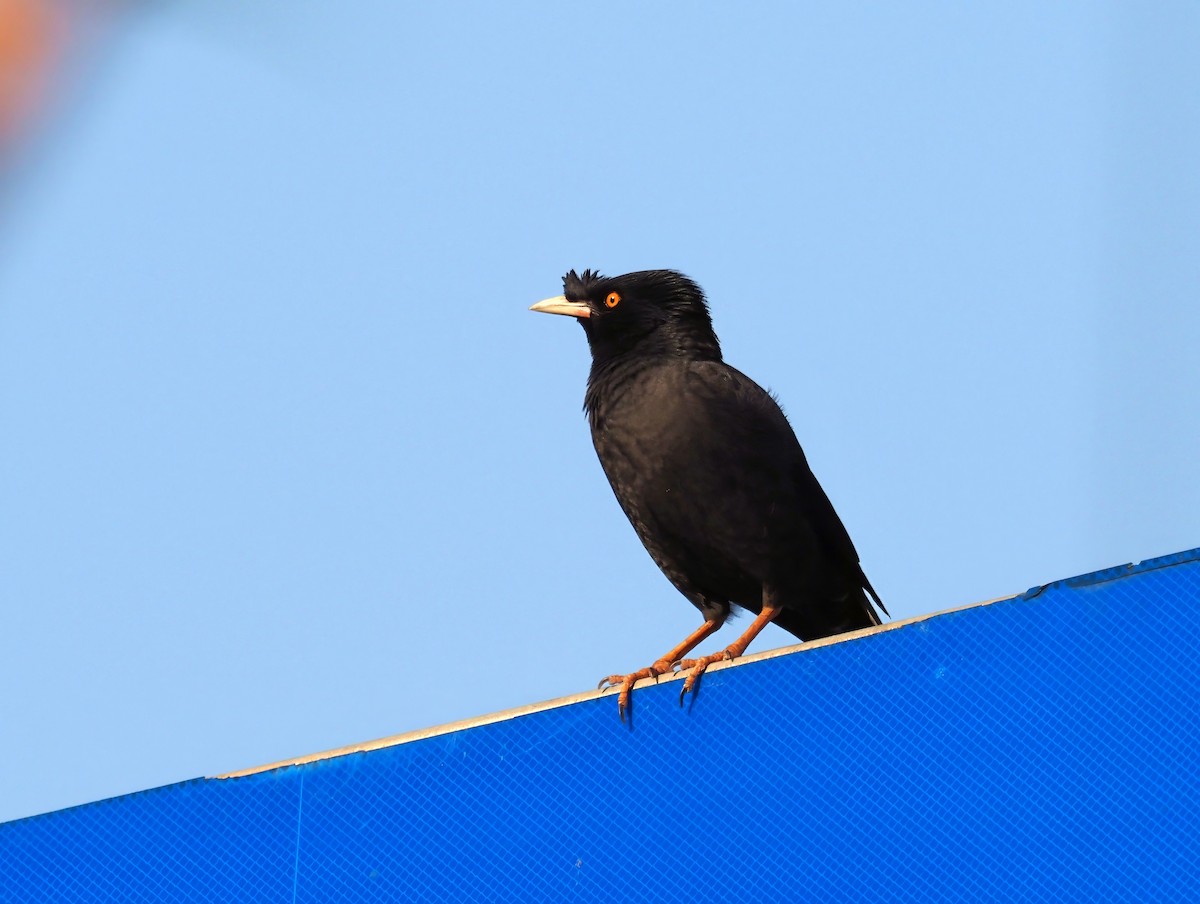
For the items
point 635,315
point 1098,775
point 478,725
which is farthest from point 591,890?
point 635,315

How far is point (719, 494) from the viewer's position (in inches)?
169

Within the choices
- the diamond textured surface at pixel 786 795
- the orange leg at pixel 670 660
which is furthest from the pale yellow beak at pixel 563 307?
the diamond textured surface at pixel 786 795

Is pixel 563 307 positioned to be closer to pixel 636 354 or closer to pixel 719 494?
pixel 636 354

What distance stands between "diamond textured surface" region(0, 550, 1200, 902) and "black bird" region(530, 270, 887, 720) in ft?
4.33

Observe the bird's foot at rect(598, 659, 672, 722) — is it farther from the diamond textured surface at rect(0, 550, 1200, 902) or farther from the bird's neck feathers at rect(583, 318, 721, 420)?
the bird's neck feathers at rect(583, 318, 721, 420)

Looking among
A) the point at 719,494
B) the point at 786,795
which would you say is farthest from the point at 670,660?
the point at 786,795

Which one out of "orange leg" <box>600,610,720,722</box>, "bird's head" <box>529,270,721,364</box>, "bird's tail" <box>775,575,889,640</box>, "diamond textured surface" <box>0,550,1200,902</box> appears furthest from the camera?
"bird's head" <box>529,270,721,364</box>

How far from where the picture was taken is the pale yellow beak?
505 centimetres

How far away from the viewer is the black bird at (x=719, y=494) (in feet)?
14.1

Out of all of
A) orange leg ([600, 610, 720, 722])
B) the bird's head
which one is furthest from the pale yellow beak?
orange leg ([600, 610, 720, 722])

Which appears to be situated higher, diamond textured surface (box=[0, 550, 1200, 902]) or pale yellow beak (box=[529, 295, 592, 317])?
pale yellow beak (box=[529, 295, 592, 317])

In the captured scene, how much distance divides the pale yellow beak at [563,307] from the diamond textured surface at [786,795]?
2.36 metres

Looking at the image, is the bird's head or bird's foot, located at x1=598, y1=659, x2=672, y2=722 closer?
bird's foot, located at x1=598, y1=659, x2=672, y2=722

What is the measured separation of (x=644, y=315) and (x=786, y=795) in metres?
2.61
